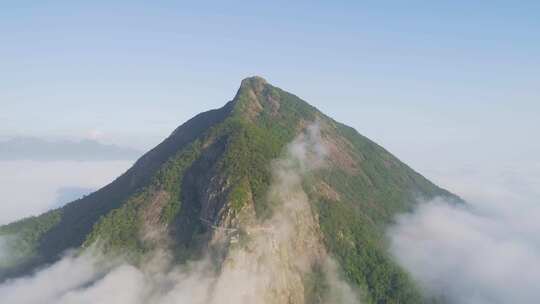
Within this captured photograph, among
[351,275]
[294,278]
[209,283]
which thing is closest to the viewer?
[209,283]

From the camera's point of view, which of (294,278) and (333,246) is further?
(333,246)

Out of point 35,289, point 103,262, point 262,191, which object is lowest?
point 35,289

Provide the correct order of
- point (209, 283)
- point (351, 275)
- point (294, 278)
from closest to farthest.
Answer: point (209, 283) < point (294, 278) < point (351, 275)

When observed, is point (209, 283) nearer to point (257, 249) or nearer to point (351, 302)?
point (257, 249)

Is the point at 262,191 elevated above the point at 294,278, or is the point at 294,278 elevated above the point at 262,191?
the point at 262,191

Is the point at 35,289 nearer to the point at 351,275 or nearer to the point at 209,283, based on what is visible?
the point at 209,283

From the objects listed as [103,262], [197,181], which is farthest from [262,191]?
[103,262]

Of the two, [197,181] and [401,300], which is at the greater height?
[197,181]

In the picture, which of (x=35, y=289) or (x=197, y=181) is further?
(x=197, y=181)

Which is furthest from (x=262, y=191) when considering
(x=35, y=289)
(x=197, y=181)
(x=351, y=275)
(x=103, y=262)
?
(x=35, y=289)
